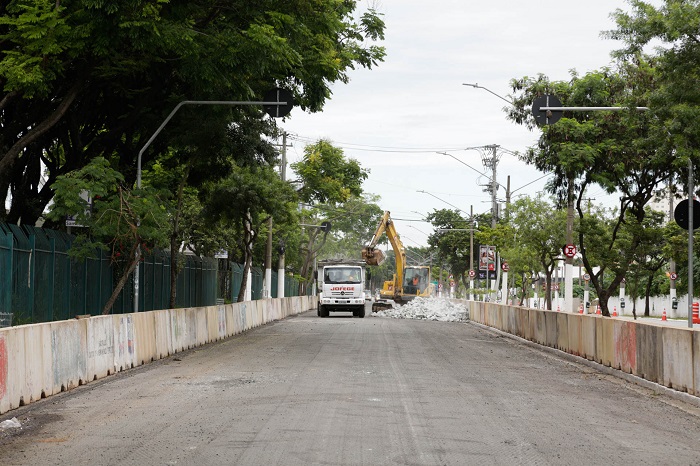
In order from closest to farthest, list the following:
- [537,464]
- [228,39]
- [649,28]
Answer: [537,464], [649,28], [228,39]

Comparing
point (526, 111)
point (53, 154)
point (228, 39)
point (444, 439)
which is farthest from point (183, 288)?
point (444, 439)

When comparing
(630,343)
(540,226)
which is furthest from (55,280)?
(540,226)

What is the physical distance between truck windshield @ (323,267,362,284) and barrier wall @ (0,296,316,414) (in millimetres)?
25650

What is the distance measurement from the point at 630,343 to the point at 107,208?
40.5 ft

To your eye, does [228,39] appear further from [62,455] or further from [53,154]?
[53,154]

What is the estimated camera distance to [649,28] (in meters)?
18.8

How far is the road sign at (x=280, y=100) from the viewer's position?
25453 millimetres

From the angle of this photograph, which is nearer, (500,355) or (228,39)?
(228,39)

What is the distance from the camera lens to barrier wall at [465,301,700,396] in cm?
1568

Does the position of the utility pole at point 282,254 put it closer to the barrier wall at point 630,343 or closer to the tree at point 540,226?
the tree at point 540,226

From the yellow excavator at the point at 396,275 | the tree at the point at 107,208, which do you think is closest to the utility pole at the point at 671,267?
the tree at the point at 107,208

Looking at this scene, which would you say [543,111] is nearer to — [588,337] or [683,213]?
[588,337]

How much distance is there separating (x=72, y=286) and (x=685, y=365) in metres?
17.2

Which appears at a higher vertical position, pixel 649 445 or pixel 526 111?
pixel 526 111
